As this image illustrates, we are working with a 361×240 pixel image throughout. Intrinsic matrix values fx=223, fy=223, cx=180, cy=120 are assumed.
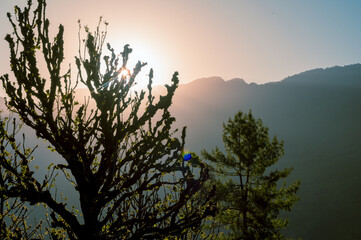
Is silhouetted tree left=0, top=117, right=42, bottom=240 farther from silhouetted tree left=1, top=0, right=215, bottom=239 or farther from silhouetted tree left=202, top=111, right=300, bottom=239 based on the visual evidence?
silhouetted tree left=202, top=111, right=300, bottom=239

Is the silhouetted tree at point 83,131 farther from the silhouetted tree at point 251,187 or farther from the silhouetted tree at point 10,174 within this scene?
the silhouetted tree at point 251,187

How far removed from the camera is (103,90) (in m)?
3.44

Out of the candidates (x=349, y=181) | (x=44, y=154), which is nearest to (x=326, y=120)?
(x=349, y=181)

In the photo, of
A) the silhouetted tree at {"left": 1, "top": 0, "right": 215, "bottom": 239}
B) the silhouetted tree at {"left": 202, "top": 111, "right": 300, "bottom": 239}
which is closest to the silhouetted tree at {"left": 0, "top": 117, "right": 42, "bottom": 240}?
the silhouetted tree at {"left": 1, "top": 0, "right": 215, "bottom": 239}

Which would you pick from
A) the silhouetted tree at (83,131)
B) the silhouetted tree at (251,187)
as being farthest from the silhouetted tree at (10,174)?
the silhouetted tree at (251,187)

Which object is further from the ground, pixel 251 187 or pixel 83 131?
pixel 83 131

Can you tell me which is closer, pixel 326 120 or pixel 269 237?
pixel 269 237

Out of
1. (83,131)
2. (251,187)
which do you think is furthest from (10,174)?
(251,187)

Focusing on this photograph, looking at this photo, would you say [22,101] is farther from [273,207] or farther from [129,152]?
[273,207]

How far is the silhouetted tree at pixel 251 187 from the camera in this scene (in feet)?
38.4

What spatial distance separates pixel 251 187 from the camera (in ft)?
41.6

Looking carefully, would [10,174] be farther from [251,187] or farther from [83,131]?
[251,187]

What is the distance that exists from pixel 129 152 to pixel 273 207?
1074 cm

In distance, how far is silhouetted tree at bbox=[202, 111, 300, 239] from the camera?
11703 millimetres
